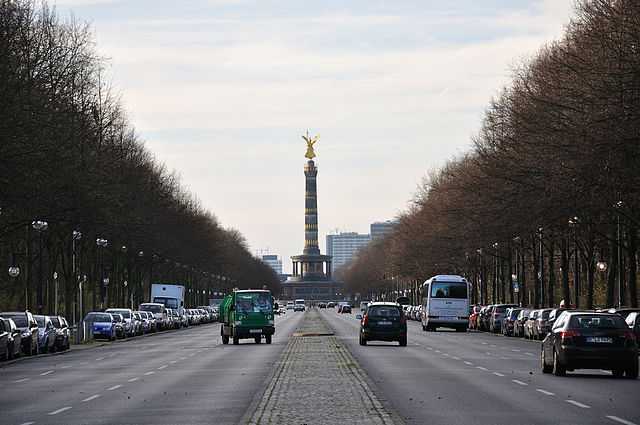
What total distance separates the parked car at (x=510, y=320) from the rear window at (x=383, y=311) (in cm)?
1983

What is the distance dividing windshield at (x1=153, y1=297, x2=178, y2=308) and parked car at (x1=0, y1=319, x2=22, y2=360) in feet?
193

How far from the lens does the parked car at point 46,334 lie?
56.8m

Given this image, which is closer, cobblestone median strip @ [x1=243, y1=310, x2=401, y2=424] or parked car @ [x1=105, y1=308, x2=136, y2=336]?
cobblestone median strip @ [x1=243, y1=310, x2=401, y2=424]

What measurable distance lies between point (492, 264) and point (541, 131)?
226ft

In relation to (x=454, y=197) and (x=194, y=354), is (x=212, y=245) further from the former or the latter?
(x=194, y=354)

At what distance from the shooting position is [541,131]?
182 feet

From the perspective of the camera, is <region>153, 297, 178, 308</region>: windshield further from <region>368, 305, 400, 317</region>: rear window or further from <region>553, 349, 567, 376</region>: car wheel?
<region>553, 349, 567, 376</region>: car wheel

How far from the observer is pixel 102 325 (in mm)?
76312

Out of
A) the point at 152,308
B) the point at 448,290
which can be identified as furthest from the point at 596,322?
the point at 152,308

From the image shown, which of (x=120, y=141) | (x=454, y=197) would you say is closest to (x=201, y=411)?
(x=120, y=141)

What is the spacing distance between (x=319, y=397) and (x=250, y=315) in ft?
128

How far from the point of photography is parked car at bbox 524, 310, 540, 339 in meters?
67.1

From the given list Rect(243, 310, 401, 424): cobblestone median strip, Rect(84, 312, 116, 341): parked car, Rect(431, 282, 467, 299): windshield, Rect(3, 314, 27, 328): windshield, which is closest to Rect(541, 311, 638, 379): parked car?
Rect(243, 310, 401, 424): cobblestone median strip

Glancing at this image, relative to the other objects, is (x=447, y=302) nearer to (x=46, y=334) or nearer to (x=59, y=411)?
(x=46, y=334)
